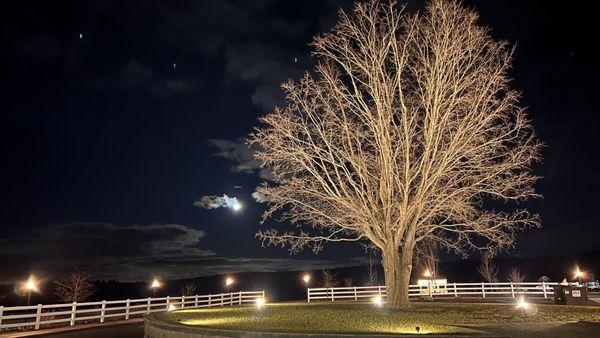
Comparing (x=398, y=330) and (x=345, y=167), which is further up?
(x=345, y=167)

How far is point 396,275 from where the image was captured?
67.2ft

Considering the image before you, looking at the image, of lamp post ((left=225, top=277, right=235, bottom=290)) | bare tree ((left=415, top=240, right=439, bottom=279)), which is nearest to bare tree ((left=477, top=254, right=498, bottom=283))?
bare tree ((left=415, top=240, right=439, bottom=279))

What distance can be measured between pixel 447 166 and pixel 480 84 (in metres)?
3.56

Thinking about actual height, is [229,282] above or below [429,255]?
below

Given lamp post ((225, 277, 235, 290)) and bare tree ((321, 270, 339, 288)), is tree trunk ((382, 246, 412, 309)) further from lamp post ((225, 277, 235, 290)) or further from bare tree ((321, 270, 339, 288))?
bare tree ((321, 270, 339, 288))

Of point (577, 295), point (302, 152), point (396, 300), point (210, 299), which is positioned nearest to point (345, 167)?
point (302, 152)

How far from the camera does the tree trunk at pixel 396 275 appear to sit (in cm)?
2033

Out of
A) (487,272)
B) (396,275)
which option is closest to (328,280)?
(487,272)

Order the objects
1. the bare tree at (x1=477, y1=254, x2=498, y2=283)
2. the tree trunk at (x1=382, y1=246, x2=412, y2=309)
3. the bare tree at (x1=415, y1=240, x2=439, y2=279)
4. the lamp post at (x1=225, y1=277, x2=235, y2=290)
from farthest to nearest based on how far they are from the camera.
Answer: the bare tree at (x1=477, y1=254, x2=498, y2=283) → the bare tree at (x1=415, y1=240, x2=439, y2=279) → the lamp post at (x1=225, y1=277, x2=235, y2=290) → the tree trunk at (x1=382, y1=246, x2=412, y2=309)

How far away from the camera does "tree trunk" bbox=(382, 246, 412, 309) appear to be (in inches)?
800

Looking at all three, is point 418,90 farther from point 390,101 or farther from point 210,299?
point 210,299

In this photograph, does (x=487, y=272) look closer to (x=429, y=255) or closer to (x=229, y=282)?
(x=429, y=255)

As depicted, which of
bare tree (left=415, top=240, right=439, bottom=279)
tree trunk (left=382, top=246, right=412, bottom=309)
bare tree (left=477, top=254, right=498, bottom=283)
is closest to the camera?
tree trunk (left=382, top=246, right=412, bottom=309)

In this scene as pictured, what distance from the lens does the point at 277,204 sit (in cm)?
2070
